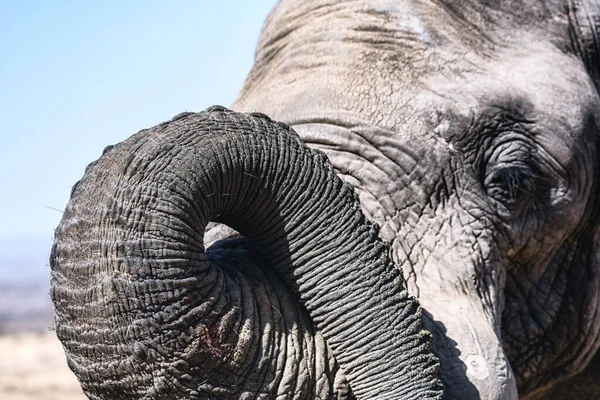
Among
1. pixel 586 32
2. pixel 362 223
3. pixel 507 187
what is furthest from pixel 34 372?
pixel 362 223

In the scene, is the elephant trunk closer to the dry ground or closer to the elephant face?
the elephant face

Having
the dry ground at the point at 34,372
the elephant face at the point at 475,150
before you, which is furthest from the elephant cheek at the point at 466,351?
the dry ground at the point at 34,372

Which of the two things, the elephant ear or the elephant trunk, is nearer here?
the elephant trunk

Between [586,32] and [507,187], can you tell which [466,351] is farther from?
[586,32]

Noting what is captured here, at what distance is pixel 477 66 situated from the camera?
3.66m

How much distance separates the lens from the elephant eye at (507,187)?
3.55m

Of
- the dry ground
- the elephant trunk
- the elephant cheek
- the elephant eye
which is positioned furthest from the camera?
the dry ground

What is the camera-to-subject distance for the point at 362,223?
8.95 ft

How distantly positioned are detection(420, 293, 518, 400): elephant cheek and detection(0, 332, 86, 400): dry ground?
10425 mm

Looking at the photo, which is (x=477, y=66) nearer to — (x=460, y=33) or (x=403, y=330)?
(x=460, y=33)

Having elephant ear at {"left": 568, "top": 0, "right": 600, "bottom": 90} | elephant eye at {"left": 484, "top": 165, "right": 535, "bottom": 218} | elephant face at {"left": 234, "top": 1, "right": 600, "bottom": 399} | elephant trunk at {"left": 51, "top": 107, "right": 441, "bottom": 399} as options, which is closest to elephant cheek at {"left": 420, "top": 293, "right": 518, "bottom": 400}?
elephant face at {"left": 234, "top": 1, "right": 600, "bottom": 399}

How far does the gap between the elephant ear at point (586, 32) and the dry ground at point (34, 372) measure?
9956 mm

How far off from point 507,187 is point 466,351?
737 mm

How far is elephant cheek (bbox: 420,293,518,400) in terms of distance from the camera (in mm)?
2943
